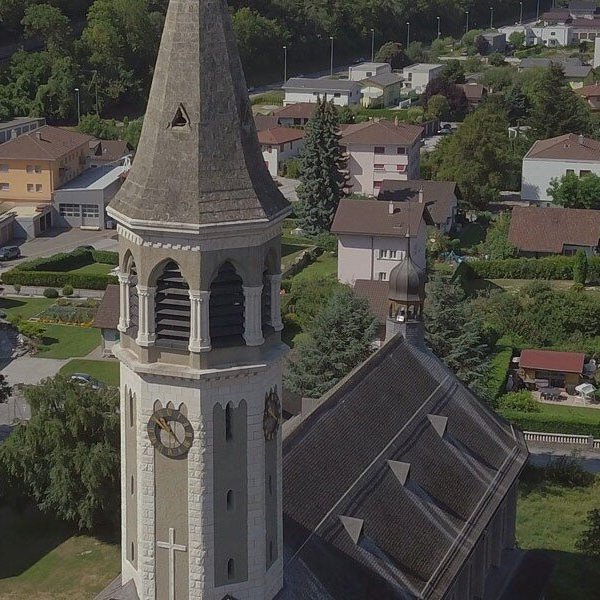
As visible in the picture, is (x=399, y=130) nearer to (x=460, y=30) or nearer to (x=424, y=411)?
(x=424, y=411)

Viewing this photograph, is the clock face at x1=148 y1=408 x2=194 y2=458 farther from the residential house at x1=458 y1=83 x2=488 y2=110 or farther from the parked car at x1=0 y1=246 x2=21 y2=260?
the residential house at x1=458 y1=83 x2=488 y2=110

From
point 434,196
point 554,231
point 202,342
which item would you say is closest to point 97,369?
point 434,196

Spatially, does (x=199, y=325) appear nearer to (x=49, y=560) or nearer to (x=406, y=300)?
(x=406, y=300)

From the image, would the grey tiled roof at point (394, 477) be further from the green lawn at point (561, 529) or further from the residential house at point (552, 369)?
the residential house at point (552, 369)

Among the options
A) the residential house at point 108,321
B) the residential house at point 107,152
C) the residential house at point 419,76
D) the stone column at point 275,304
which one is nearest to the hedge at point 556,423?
the residential house at point 108,321

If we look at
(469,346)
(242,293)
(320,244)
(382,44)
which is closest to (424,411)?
(242,293)

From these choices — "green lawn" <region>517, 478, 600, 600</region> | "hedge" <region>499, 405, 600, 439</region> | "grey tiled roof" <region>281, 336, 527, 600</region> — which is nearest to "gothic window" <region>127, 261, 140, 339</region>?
"grey tiled roof" <region>281, 336, 527, 600</region>
